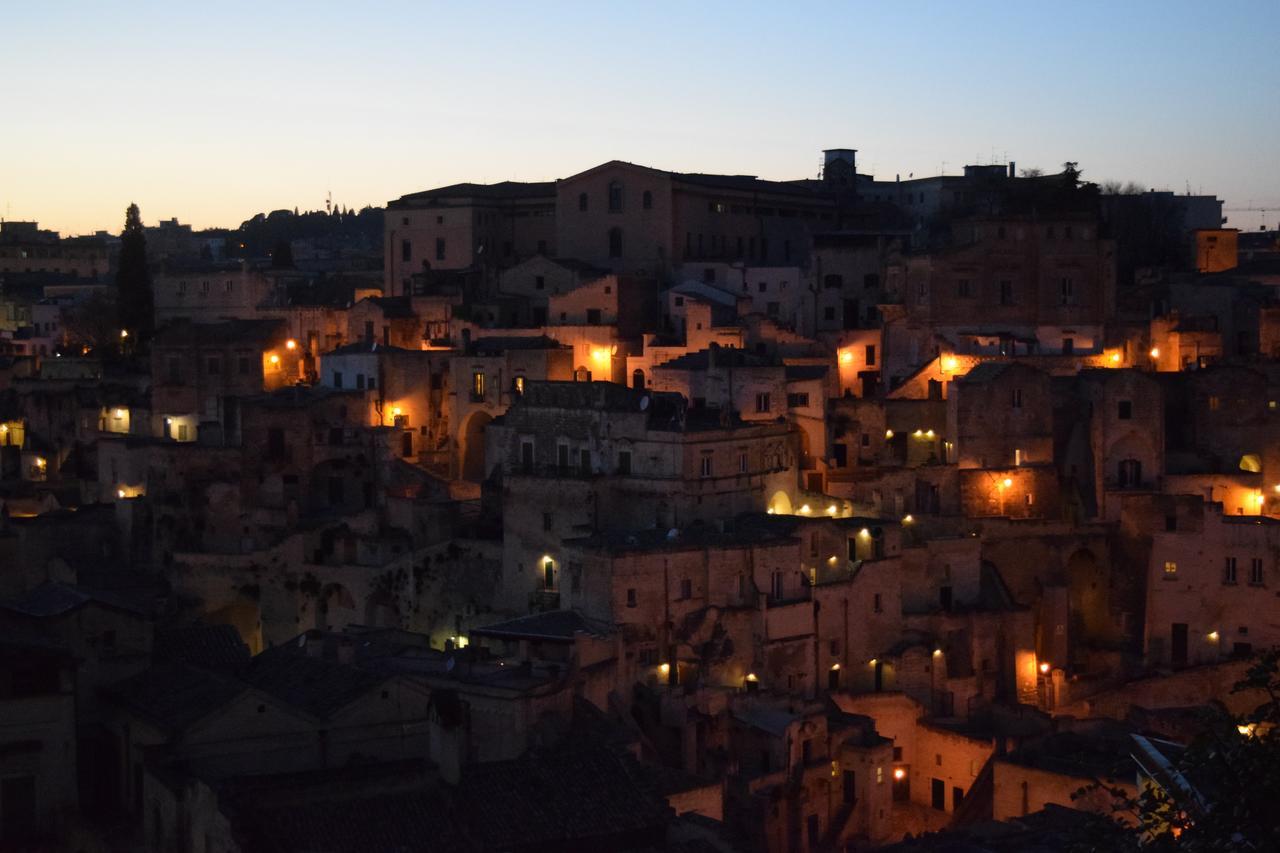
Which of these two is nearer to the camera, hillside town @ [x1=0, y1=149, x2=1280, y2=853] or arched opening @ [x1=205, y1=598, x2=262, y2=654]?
hillside town @ [x1=0, y1=149, x2=1280, y2=853]

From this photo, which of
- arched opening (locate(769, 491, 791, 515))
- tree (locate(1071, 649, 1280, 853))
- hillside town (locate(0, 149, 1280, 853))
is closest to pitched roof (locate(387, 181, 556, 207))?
hillside town (locate(0, 149, 1280, 853))

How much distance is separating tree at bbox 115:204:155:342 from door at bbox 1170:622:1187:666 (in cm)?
3633

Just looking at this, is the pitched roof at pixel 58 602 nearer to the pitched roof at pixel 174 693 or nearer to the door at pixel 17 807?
the pitched roof at pixel 174 693

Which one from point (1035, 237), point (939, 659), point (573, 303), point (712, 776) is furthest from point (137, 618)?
point (1035, 237)

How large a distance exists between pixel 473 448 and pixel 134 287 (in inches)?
702

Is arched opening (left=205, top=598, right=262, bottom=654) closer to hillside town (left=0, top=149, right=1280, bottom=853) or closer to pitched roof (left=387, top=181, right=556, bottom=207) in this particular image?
hillside town (left=0, top=149, right=1280, bottom=853)

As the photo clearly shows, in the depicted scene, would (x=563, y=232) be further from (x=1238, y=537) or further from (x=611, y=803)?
(x=611, y=803)

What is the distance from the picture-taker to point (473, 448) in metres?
52.5

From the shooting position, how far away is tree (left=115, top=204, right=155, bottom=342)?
63250 mm

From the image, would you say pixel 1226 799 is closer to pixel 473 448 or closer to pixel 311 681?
pixel 311 681

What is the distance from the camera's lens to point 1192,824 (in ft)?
56.9

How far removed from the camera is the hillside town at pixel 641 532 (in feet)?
103

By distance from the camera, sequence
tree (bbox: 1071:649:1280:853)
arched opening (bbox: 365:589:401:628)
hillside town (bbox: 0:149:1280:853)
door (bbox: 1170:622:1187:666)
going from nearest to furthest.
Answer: tree (bbox: 1071:649:1280:853), hillside town (bbox: 0:149:1280:853), arched opening (bbox: 365:589:401:628), door (bbox: 1170:622:1187:666)

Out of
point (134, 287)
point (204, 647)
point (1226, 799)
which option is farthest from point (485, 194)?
point (1226, 799)
